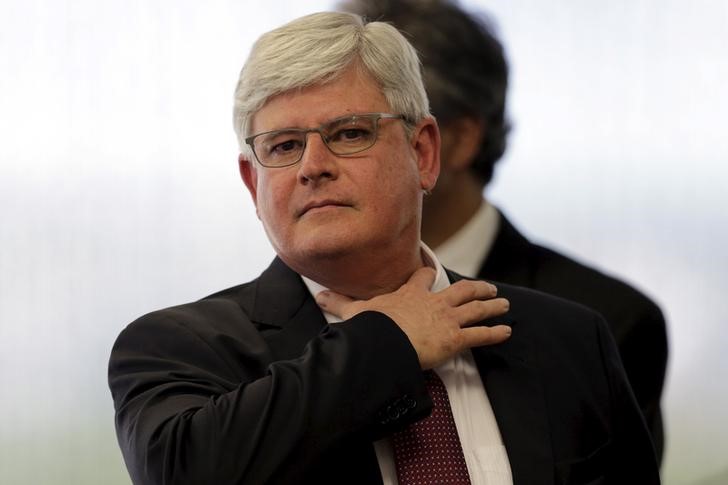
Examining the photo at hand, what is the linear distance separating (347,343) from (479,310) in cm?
32

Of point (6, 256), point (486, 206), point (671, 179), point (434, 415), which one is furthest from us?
point (671, 179)

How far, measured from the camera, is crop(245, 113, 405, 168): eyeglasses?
2.22 m

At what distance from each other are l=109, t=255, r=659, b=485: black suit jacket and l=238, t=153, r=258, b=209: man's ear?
147mm

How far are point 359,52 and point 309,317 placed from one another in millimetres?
482

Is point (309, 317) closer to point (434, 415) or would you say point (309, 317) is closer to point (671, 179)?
point (434, 415)

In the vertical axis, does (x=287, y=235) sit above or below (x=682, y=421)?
above

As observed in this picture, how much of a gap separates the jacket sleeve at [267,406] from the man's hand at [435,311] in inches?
2.1

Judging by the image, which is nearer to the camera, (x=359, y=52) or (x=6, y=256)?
(x=359, y=52)

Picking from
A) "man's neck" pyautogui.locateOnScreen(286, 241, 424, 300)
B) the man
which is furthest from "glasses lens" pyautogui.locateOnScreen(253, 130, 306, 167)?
the man

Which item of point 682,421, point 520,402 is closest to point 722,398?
point 682,421

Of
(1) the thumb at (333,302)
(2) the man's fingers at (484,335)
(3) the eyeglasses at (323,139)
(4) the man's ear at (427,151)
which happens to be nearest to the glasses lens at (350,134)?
(3) the eyeglasses at (323,139)

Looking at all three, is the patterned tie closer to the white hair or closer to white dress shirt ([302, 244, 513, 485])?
white dress shirt ([302, 244, 513, 485])

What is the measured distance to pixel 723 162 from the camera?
12.9 ft

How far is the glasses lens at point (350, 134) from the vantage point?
2.22 m
